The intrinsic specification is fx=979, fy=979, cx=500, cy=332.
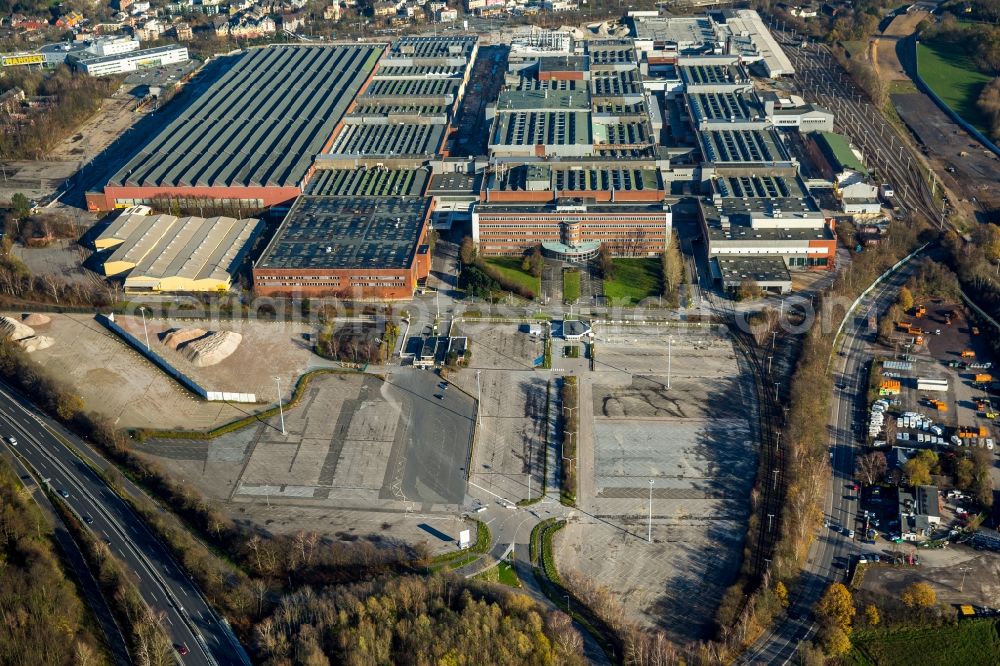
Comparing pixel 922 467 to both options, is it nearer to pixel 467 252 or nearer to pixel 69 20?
pixel 467 252

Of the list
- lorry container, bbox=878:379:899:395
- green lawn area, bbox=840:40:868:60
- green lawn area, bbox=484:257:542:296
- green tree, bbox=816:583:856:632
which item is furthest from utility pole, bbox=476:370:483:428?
green lawn area, bbox=840:40:868:60

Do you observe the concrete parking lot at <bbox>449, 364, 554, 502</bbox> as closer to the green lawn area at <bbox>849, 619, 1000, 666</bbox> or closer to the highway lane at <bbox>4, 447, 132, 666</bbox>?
the green lawn area at <bbox>849, 619, 1000, 666</bbox>

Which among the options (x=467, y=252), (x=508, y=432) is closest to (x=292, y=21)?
(x=467, y=252)

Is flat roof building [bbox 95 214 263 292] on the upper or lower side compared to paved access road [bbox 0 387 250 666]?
upper

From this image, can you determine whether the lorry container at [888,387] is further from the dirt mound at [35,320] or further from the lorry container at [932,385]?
the dirt mound at [35,320]

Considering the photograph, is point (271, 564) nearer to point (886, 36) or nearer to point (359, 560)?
point (359, 560)

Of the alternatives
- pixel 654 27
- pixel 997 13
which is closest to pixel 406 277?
pixel 654 27
